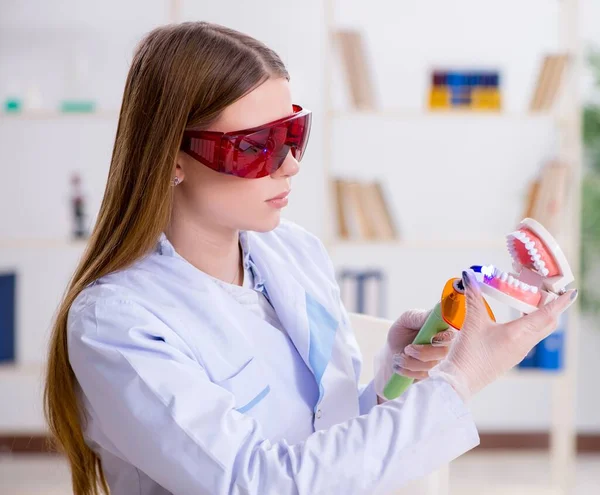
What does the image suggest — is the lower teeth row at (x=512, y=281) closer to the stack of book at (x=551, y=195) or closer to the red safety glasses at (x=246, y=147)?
the red safety glasses at (x=246, y=147)

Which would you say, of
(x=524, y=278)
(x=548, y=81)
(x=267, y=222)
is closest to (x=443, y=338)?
(x=524, y=278)

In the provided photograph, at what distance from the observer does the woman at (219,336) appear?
117 cm

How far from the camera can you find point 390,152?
3920mm

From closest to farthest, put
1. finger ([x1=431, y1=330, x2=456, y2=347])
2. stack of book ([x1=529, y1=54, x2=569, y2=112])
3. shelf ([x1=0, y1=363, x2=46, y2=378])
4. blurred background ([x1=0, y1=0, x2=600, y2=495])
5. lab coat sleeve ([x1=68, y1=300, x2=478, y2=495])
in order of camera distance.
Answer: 1. lab coat sleeve ([x1=68, y1=300, x2=478, y2=495])
2. finger ([x1=431, y1=330, x2=456, y2=347])
3. stack of book ([x1=529, y1=54, x2=569, y2=112])
4. shelf ([x1=0, y1=363, x2=46, y2=378])
5. blurred background ([x1=0, y1=0, x2=600, y2=495])

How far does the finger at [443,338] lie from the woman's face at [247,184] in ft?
1.05

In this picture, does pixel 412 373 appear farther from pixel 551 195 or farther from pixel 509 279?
pixel 551 195

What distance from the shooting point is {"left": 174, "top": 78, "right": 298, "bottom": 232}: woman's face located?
1310 mm

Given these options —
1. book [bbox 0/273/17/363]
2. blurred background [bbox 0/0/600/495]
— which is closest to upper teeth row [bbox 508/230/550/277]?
blurred background [bbox 0/0/600/495]

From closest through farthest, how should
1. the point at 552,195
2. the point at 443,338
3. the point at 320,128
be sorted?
the point at 443,338, the point at 552,195, the point at 320,128

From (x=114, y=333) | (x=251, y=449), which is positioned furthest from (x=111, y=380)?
(x=251, y=449)

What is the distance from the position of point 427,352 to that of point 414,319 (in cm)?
10

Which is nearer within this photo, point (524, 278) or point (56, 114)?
point (524, 278)

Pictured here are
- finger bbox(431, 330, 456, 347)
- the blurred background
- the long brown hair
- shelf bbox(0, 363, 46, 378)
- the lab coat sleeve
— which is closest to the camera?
the lab coat sleeve

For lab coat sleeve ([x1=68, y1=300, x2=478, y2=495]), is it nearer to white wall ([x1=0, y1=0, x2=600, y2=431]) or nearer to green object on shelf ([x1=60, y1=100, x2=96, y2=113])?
green object on shelf ([x1=60, y1=100, x2=96, y2=113])
